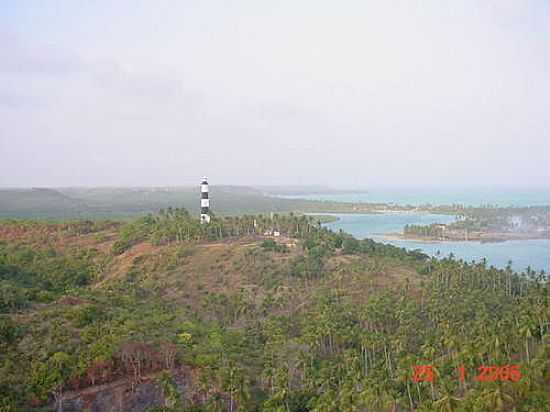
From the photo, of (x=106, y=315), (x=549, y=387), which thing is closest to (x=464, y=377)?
(x=549, y=387)

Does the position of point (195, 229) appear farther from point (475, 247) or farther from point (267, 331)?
point (475, 247)

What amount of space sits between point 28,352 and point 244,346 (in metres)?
15.1

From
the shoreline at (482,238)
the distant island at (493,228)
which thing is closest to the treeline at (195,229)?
the shoreline at (482,238)

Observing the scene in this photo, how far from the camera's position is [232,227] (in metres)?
81.9

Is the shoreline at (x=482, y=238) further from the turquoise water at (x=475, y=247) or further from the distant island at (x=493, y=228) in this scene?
the turquoise water at (x=475, y=247)

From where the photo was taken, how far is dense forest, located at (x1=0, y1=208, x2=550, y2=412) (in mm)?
31359
